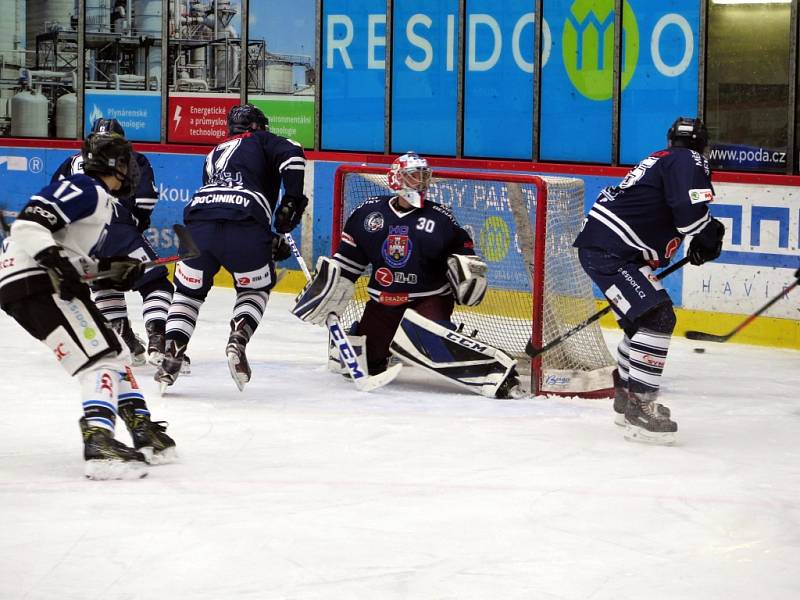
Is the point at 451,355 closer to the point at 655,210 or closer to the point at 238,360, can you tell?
the point at 238,360

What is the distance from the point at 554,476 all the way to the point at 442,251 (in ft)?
5.60

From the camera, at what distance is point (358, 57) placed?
30.3ft

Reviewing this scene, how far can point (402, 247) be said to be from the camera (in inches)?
233

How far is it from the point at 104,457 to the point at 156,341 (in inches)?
80.3

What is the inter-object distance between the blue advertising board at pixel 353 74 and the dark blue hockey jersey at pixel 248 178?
3096 millimetres

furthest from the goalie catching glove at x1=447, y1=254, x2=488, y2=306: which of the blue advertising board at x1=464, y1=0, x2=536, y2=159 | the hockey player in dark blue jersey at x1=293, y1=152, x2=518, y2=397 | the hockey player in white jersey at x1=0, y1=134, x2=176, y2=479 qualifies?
the blue advertising board at x1=464, y1=0, x2=536, y2=159

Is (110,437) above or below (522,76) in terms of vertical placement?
below

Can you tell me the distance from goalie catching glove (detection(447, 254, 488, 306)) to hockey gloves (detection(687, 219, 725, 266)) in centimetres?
90

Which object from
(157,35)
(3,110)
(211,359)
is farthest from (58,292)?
(3,110)

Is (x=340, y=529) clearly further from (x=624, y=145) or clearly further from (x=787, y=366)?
(x=624, y=145)

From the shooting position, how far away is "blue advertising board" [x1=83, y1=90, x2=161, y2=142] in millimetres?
10109

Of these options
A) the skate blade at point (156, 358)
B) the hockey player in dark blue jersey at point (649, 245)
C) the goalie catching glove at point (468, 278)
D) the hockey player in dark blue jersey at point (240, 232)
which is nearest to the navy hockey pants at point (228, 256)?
the hockey player in dark blue jersey at point (240, 232)

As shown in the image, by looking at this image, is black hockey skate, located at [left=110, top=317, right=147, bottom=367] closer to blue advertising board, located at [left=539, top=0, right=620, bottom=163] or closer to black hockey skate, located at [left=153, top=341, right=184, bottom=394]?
black hockey skate, located at [left=153, top=341, right=184, bottom=394]

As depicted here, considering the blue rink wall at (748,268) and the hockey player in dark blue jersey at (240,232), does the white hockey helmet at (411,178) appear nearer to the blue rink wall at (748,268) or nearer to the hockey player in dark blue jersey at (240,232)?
the hockey player in dark blue jersey at (240,232)
